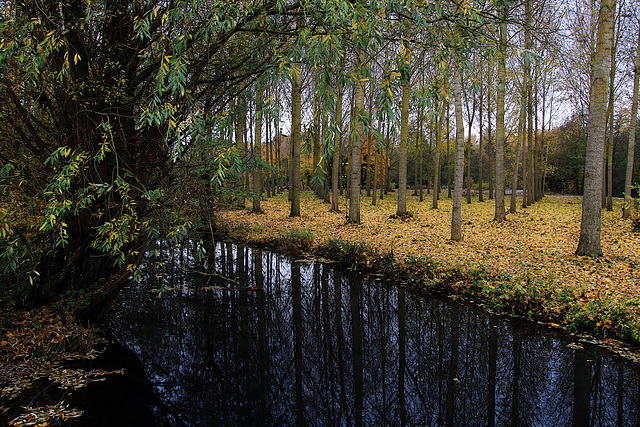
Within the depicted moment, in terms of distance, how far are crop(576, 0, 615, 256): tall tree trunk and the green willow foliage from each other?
5.24 metres

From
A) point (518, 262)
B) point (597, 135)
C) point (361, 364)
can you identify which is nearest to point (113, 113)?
point (361, 364)

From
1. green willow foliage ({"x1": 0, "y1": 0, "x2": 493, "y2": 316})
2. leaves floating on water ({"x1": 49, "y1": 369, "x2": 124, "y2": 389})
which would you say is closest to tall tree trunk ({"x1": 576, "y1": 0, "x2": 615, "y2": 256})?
green willow foliage ({"x1": 0, "y1": 0, "x2": 493, "y2": 316})

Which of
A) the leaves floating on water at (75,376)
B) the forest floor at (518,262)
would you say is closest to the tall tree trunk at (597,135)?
the forest floor at (518,262)

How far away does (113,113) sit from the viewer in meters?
4.81

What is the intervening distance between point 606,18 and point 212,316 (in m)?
10.8

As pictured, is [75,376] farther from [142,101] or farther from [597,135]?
[597,135]

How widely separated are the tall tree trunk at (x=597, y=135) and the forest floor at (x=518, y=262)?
55 cm

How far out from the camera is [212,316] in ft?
22.8

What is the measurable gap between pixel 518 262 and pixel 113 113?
874cm

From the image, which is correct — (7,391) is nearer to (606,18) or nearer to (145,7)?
(145,7)

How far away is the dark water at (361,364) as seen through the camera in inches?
163

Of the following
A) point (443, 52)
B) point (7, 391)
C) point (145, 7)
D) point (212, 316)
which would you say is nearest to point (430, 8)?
point (443, 52)

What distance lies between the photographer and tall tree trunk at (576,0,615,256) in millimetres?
8398

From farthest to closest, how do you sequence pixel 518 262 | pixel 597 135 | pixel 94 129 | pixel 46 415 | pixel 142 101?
pixel 518 262 < pixel 597 135 < pixel 94 129 < pixel 142 101 < pixel 46 415
